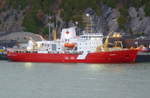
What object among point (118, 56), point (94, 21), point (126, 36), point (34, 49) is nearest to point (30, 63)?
point (34, 49)

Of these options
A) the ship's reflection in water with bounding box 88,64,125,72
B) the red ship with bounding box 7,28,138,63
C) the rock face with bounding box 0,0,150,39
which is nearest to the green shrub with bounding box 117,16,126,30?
the rock face with bounding box 0,0,150,39

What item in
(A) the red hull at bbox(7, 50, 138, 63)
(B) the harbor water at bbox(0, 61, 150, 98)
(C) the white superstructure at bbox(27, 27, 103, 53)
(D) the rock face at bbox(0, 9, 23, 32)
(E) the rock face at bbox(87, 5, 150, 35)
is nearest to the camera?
(B) the harbor water at bbox(0, 61, 150, 98)

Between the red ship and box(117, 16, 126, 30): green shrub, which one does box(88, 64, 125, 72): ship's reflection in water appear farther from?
box(117, 16, 126, 30): green shrub

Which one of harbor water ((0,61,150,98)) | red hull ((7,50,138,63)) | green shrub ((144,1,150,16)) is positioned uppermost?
green shrub ((144,1,150,16))

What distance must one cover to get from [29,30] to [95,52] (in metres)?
38.4

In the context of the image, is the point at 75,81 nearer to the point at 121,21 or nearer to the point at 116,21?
the point at 121,21

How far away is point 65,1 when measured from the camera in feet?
430

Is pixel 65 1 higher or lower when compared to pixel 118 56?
higher

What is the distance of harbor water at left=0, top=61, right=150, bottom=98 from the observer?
59.9 metres

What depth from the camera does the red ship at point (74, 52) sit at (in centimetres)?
9275

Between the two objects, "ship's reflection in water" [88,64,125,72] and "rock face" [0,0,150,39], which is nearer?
"ship's reflection in water" [88,64,125,72]

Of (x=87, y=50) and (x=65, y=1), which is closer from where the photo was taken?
(x=87, y=50)

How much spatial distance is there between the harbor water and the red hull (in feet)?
19.0

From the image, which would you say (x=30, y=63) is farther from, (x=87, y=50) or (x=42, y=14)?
(x=42, y=14)
